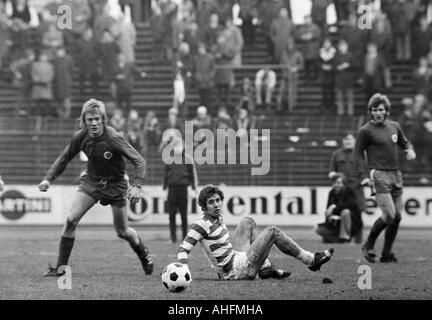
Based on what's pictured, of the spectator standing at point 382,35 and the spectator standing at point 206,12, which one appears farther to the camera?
the spectator standing at point 206,12

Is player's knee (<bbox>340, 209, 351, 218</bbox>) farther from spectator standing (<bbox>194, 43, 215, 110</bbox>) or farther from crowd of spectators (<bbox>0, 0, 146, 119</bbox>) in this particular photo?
crowd of spectators (<bbox>0, 0, 146, 119</bbox>)

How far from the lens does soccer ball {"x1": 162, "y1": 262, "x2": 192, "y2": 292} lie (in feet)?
34.9

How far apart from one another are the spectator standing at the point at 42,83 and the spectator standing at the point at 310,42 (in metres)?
6.08

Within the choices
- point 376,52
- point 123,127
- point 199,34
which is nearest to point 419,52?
point 376,52

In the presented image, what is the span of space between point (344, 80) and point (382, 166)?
464 inches

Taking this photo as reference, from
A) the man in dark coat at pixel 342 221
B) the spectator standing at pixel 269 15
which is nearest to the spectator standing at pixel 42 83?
the spectator standing at pixel 269 15

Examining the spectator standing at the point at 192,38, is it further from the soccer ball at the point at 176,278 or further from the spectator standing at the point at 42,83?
the soccer ball at the point at 176,278

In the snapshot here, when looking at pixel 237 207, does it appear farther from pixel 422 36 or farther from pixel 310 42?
pixel 422 36

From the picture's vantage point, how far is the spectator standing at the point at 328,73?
85.9ft

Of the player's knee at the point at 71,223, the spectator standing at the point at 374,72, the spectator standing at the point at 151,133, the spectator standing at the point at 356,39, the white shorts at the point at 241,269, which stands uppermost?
the spectator standing at the point at 356,39

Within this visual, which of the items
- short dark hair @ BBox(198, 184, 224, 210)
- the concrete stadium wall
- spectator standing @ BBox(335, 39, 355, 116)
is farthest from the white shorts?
spectator standing @ BBox(335, 39, 355, 116)

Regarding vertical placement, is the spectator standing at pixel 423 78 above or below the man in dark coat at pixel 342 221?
above

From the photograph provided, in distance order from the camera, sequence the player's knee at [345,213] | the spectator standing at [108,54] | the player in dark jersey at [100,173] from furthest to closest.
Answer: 1. the spectator standing at [108,54]
2. the player's knee at [345,213]
3. the player in dark jersey at [100,173]

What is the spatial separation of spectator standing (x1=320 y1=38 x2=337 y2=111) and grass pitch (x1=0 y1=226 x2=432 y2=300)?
6996 mm
